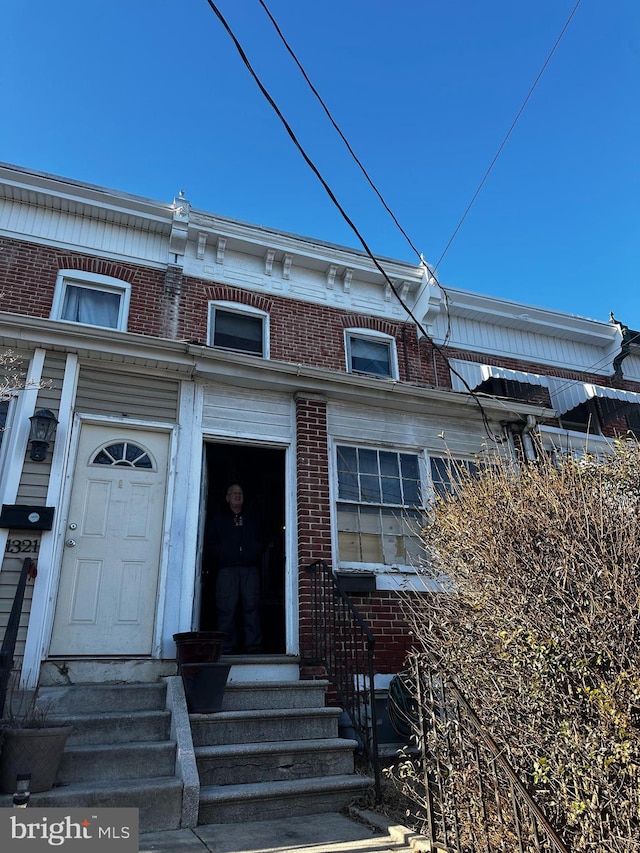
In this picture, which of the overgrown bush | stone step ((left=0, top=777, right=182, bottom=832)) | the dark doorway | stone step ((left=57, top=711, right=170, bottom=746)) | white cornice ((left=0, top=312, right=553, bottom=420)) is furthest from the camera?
the dark doorway

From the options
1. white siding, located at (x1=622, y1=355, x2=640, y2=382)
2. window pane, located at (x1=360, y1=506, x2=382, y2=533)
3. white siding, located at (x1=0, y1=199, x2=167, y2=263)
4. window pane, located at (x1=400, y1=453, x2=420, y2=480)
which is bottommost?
window pane, located at (x1=360, y1=506, x2=382, y2=533)

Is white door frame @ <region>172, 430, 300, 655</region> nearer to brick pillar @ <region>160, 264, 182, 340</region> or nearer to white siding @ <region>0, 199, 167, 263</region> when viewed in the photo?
brick pillar @ <region>160, 264, 182, 340</region>

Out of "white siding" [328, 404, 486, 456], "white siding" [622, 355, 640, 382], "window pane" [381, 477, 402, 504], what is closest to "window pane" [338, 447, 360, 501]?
"white siding" [328, 404, 486, 456]

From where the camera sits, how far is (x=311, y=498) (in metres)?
6.34

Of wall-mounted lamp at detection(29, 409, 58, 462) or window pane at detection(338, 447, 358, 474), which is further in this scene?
window pane at detection(338, 447, 358, 474)

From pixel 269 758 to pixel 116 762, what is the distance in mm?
1042

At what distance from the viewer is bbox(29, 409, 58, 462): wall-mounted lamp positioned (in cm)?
546

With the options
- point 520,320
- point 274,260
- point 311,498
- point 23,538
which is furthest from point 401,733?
point 520,320

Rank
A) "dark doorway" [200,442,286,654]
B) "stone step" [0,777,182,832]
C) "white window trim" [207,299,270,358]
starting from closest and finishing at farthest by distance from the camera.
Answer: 1. "stone step" [0,777,182,832]
2. "dark doorway" [200,442,286,654]
3. "white window trim" [207,299,270,358]

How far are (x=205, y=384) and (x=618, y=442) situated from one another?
4.08m

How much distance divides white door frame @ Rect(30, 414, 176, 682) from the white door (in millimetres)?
52

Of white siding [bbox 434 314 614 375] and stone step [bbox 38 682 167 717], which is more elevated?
white siding [bbox 434 314 614 375]

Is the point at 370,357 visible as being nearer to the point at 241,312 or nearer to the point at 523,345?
the point at 241,312

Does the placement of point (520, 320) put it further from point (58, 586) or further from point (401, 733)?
point (58, 586)
